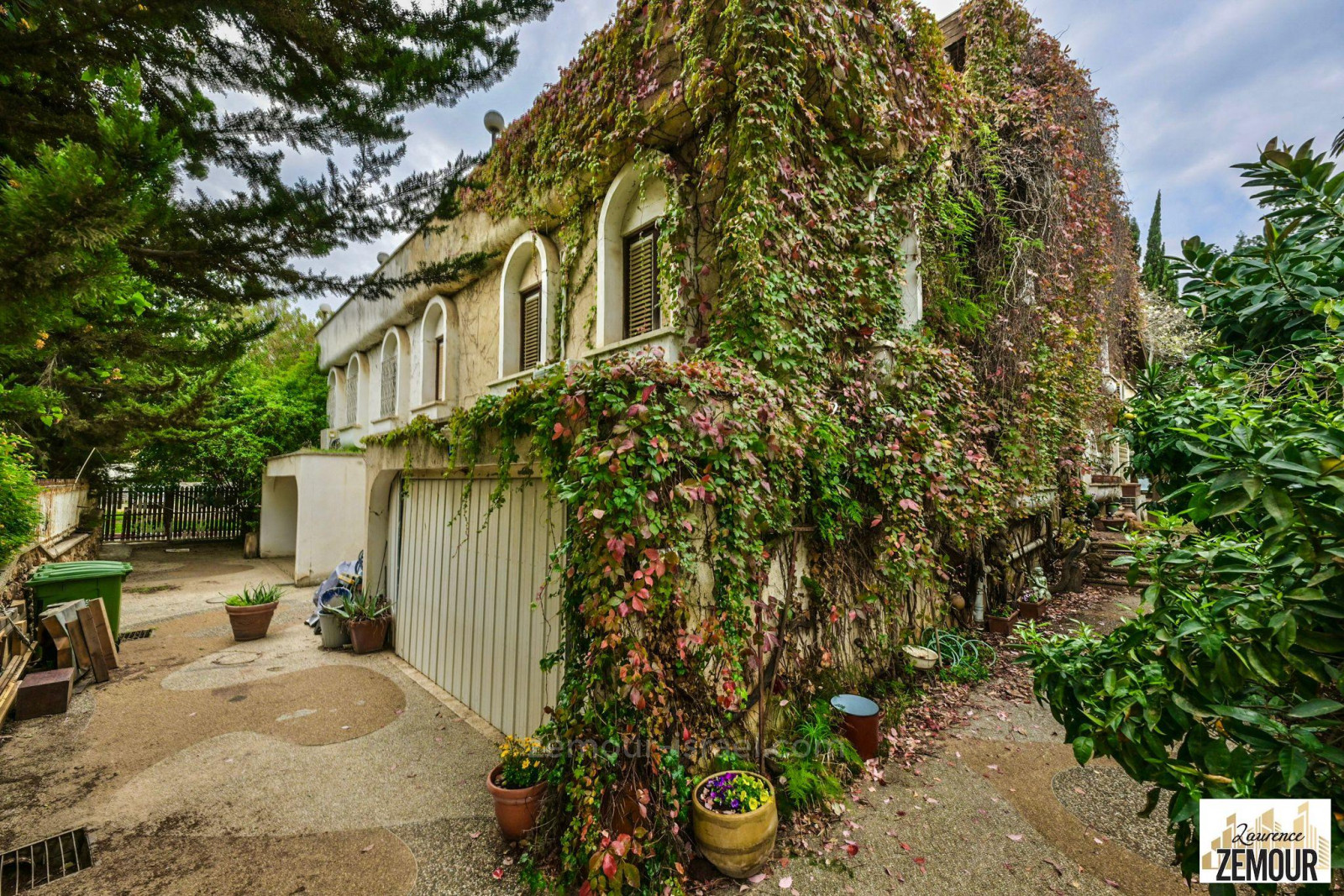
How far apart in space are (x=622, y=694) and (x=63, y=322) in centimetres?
Result: 266

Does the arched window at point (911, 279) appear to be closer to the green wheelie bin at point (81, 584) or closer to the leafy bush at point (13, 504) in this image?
the leafy bush at point (13, 504)

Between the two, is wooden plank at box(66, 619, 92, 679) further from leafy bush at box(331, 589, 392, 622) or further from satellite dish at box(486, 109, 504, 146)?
satellite dish at box(486, 109, 504, 146)

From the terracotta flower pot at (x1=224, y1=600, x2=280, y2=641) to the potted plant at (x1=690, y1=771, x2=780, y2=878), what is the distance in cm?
651

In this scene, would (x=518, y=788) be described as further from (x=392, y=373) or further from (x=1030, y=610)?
(x=392, y=373)

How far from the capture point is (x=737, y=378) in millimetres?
3277

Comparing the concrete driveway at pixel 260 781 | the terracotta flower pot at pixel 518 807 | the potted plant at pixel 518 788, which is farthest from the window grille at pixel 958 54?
the concrete driveway at pixel 260 781

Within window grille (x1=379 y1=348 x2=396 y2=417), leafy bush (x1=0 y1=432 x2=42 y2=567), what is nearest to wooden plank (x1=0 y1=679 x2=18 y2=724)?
leafy bush (x1=0 y1=432 x2=42 y2=567)

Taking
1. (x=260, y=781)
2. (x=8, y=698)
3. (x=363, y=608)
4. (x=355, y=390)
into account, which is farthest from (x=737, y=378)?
(x=355, y=390)

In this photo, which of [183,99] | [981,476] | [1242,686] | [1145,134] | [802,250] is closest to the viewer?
[1242,686]

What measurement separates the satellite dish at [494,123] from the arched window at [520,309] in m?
2.52

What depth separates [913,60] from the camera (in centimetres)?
559

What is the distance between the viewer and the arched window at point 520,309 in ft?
23.2

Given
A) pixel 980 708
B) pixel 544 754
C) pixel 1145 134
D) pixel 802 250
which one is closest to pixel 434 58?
pixel 802 250

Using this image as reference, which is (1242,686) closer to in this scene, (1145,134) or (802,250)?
(802,250)
